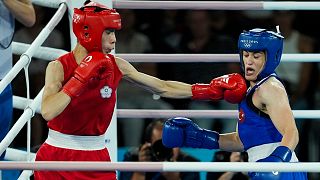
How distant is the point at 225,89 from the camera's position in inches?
150

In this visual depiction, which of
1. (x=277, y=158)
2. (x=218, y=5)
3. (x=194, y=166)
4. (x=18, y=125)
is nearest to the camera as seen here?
(x=194, y=166)

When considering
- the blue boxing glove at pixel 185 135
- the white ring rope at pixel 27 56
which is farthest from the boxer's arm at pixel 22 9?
the blue boxing glove at pixel 185 135

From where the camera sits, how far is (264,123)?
359cm

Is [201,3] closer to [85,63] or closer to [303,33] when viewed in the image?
[85,63]

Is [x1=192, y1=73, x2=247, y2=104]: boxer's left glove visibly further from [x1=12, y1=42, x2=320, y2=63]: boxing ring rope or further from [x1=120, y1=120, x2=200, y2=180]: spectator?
[x1=120, y1=120, x2=200, y2=180]: spectator

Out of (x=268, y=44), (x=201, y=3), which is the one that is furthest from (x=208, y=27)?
(x=268, y=44)

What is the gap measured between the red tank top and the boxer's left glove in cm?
43

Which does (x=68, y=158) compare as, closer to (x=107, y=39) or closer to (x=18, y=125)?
(x=18, y=125)

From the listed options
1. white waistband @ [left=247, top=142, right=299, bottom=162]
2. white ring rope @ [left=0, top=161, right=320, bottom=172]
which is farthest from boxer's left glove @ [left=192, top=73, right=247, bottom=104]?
white ring rope @ [left=0, top=161, right=320, bottom=172]

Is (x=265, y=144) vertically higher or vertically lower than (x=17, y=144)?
higher

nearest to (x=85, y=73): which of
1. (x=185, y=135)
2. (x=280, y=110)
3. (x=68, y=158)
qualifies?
(x=68, y=158)

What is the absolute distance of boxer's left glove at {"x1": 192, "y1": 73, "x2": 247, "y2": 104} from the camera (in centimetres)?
372

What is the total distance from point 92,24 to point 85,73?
0.23 meters

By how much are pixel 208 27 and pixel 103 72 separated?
294cm
